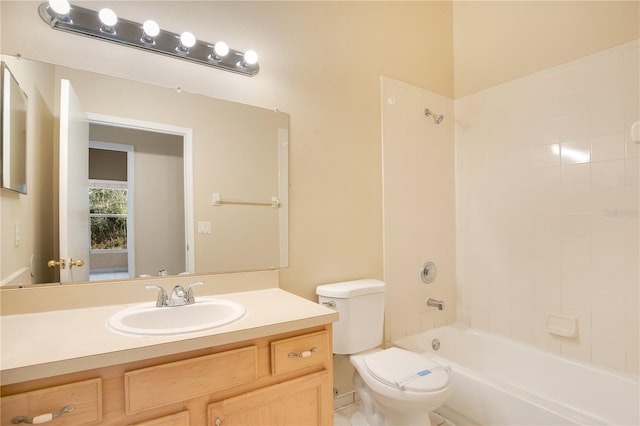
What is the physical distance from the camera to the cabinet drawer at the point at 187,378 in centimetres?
89

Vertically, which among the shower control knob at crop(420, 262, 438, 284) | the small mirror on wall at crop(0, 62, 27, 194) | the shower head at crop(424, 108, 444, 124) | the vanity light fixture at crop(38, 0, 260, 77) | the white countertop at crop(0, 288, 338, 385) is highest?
the vanity light fixture at crop(38, 0, 260, 77)

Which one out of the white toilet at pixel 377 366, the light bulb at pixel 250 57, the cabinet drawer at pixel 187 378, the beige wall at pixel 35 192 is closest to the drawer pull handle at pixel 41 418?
the cabinet drawer at pixel 187 378

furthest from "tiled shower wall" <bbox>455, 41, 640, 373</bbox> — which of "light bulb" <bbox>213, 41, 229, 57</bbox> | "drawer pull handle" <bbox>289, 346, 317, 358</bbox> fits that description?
"light bulb" <bbox>213, 41, 229, 57</bbox>

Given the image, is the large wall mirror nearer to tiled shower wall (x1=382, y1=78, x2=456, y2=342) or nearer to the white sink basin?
the white sink basin

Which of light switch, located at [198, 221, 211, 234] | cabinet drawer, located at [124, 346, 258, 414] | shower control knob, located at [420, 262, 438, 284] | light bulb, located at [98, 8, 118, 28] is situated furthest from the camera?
shower control knob, located at [420, 262, 438, 284]

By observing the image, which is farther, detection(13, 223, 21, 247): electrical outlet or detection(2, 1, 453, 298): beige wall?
detection(2, 1, 453, 298): beige wall

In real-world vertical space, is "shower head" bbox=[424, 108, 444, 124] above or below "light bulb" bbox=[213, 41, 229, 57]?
below

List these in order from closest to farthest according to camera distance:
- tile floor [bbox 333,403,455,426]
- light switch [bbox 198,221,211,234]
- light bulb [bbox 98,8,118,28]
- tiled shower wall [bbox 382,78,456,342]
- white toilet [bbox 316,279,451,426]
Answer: light bulb [bbox 98,8,118,28] → white toilet [bbox 316,279,451,426] → light switch [bbox 198,221,211,234] → tile floor [bbox 333,403,455,426] → tiled shower wall [bbox 382,78,456,342]

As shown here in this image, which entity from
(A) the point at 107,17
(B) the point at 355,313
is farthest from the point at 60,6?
(B) the point at 355,313

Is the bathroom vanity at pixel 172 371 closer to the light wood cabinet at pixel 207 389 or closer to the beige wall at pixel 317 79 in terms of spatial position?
the light wood cabinet at pixel 207 389

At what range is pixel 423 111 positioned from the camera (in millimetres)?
2344

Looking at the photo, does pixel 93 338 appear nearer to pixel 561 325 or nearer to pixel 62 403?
pixel 62 403

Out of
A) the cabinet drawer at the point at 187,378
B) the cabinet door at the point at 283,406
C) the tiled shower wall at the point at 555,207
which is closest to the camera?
the cabinet drawer at the point at 187,378

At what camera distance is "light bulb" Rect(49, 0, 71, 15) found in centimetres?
121
